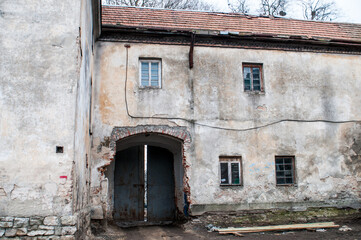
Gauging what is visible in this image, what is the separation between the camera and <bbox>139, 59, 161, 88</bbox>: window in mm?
11320

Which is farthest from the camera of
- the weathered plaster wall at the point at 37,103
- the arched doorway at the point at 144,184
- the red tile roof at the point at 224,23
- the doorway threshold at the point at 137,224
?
the arched doorway at the point at 144,184

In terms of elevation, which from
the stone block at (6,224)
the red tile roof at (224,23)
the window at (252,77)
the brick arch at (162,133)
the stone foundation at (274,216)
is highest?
the red tile roof at (224,23)

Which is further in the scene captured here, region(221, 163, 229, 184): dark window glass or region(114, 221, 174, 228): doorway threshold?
region(114, 221, 174, 228): doorway threshold

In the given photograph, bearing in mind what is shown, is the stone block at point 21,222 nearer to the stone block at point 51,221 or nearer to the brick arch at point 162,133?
the stone block at point 51,221

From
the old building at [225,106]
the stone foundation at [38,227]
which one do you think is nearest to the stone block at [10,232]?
the stone foundation at [38,227]

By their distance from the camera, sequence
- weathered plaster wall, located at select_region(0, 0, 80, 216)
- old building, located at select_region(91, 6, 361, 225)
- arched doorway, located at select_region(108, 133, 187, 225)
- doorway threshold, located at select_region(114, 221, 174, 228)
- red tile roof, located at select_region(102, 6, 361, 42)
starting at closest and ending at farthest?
1. weathered plaster wall, located at select_region(0, 0, 80, 216)
2. old building, located at select_region(91, 6, 361, 225)
3. red tile roof, located at select_region(102, 6, 361, 42)
4. doorway threshold, located at select_region(114, 221, 174, 228)
5. arched doorway, located at select_region(108, 133, 187, 225)

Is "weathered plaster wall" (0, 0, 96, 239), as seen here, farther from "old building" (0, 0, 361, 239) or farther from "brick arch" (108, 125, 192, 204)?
"brick arch" (108, 125, 192, 204)

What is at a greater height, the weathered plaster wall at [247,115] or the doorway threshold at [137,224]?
the weathered plaster wall at [247,115]

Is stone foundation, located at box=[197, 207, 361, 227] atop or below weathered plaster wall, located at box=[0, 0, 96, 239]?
below

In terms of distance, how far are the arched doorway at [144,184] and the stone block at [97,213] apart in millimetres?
2990

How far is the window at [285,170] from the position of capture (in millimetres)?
11375

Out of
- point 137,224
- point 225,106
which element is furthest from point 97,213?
point 225,106

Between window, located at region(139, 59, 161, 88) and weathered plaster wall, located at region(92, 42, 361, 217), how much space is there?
20 centimetres

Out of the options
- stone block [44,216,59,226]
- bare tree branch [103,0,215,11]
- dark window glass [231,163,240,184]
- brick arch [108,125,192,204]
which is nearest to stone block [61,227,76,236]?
stone block [44,216,59,226]
